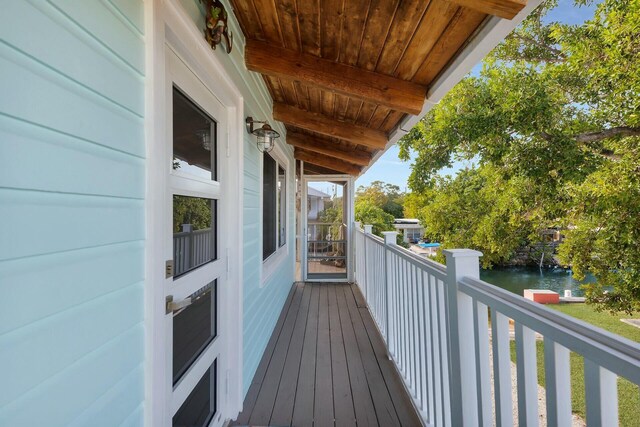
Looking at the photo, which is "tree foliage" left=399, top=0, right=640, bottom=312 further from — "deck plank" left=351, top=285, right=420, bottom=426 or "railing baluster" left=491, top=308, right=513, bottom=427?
"railing baluster" left=491, top=308, right=513, bottom=427

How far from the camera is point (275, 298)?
145 inches

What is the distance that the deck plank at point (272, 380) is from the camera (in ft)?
6.76

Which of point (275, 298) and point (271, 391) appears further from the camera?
point (275, 298)

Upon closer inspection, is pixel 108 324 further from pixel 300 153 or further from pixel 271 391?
pixel 300 153

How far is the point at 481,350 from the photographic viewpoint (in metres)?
1.19

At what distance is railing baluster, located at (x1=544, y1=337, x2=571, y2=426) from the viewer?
814 millimetres

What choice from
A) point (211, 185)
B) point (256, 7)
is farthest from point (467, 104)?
point (211, 185)

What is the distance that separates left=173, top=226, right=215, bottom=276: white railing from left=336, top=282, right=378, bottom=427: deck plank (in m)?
1.42

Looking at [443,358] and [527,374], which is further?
[443,358]

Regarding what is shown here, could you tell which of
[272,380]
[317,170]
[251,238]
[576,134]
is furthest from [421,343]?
[576,134]

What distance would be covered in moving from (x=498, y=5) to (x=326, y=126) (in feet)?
7.63

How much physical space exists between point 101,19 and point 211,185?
3.19 ft

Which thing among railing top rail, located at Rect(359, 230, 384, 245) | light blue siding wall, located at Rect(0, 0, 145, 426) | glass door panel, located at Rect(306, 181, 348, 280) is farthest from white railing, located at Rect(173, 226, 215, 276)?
glass door panel, located at Rect(306, 181, 348, 280)

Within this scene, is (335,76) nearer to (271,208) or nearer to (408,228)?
(271,208)
